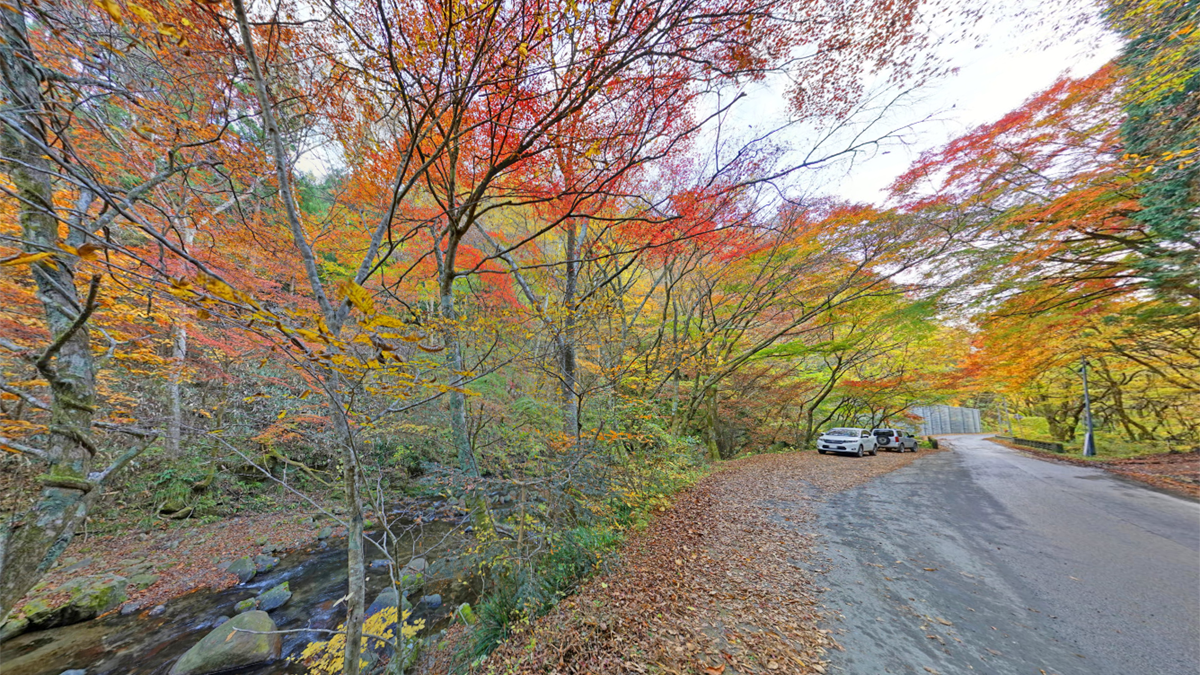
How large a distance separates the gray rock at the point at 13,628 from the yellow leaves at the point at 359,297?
8.36m

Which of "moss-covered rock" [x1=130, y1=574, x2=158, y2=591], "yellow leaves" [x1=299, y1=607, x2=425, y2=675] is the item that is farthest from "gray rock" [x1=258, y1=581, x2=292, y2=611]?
"moss-covered rock" [x1=130, y1=574, x2=158, y2=591]

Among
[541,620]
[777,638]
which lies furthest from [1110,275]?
[541,620]

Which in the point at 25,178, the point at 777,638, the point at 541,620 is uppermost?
the point at 25,178

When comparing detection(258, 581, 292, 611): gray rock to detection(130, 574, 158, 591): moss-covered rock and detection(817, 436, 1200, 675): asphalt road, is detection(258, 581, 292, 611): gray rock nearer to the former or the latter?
detection(130, 574, 158, 591): moss-covered rock

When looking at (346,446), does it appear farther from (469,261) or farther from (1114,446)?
(1114,446)

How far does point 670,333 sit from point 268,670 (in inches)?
429

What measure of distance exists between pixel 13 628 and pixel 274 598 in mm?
2701

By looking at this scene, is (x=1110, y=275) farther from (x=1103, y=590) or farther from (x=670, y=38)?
(x=670, y=38)

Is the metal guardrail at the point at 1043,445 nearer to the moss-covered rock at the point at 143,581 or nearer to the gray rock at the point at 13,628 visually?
the moss-covered rock at the point at 143,581

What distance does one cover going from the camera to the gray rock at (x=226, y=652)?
180 inches

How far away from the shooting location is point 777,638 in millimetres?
Answer: 3150

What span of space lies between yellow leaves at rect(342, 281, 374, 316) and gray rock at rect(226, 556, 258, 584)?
28.3 feet

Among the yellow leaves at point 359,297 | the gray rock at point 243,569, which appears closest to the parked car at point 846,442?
the yellow leaves at point 359,297

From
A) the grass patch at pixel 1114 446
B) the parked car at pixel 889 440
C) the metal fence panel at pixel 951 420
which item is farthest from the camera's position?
the metal fence panel at pixel 951 420
